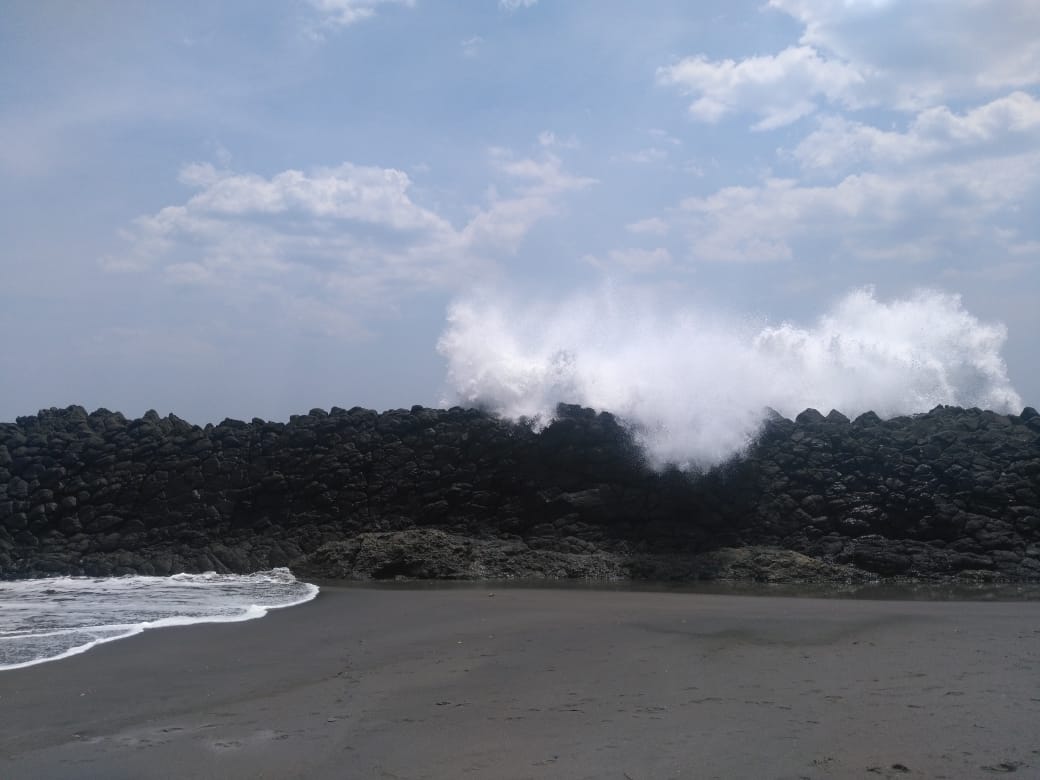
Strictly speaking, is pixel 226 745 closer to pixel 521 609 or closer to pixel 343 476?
pixel 521 609

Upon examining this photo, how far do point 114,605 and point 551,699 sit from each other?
816cm

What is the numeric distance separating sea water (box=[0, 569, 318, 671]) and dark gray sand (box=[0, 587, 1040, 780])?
590mm

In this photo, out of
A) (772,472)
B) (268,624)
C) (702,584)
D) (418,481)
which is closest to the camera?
(268,624)

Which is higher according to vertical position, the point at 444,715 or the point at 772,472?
the point at 772,472

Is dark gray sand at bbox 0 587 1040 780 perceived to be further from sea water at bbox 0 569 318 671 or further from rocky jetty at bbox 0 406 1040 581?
rocky jetty at bbox 0 406 1040 581

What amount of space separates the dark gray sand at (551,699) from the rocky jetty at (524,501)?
169 inches

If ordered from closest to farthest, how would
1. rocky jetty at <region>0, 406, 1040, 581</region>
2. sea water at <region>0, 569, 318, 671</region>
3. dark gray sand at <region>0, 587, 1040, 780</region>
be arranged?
dark gray sand at <region>0, 587, 1040, 780</region> → sea water at <region>0, 569, 318, 671</region> → rocky jetty at <region>0, 406, 1040, 581</region>

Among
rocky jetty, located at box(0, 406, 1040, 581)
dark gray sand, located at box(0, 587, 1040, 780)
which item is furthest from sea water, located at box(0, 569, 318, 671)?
rocky jetty, located at box(0, 406, 1040, 581)

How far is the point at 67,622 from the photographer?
10.9m

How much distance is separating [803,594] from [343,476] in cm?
934

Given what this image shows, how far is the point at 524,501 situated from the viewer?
16.7 metres

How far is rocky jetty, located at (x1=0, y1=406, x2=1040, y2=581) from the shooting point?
1485 centimetres

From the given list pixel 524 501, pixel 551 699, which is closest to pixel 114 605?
pixel 524 501

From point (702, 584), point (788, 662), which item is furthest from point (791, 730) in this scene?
point (702, 584)
